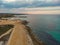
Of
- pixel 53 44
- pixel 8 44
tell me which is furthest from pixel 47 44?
pixel 8 44

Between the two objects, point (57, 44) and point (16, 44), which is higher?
point (16, 44)

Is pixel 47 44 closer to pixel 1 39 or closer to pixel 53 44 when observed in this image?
pixel 53 44

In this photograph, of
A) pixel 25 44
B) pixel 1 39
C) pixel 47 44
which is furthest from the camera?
pixel 47 44

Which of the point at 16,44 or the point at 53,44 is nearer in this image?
the point at 16,44

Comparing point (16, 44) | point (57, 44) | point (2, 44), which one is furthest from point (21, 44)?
point (57, 44)

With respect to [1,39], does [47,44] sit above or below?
below

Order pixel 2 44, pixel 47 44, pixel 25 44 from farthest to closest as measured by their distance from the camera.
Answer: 1. pixel 47 44
2. pixel 25 44
3. pixel 2 44

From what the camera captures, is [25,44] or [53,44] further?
[53,44]

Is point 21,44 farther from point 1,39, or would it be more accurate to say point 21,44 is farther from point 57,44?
point 57,44

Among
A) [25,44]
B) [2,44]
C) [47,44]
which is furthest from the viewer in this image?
[47,44]
